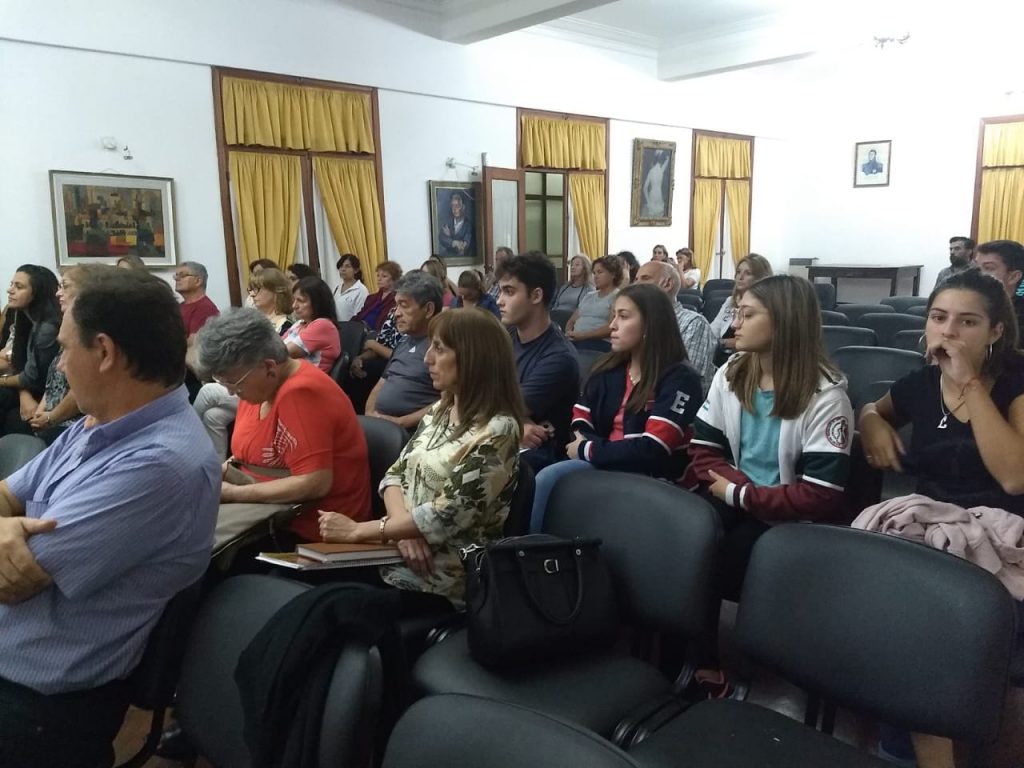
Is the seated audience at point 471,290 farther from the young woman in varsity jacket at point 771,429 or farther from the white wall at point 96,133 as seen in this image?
the young woman in varsity jacket at point 771,429

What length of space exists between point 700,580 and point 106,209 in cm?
602

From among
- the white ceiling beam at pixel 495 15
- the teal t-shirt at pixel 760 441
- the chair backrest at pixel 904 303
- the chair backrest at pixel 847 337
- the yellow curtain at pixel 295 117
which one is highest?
the white ceiling beam at pixel 495 15

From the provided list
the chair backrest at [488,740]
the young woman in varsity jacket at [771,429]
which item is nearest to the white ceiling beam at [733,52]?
the young woman in varsity jacket at [771,429]

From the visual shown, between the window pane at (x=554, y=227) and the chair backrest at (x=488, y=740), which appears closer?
the chair backrest at (x=488, y=740)

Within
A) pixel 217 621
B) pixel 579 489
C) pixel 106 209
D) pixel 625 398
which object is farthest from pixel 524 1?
pixel 217 621

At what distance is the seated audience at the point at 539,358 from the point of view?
286 centimetres

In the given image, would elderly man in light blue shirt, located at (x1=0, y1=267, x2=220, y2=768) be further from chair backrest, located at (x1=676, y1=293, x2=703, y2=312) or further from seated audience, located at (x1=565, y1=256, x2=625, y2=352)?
chair backrest, located at (x1=676, y1=293, x2=703, y2=312)

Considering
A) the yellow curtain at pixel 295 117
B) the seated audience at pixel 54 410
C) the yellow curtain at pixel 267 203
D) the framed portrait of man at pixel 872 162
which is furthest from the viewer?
the framed portrait of man at pixel 872 162

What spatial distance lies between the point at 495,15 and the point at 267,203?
9.47ft

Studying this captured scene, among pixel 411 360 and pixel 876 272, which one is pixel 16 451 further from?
pixel 876 272

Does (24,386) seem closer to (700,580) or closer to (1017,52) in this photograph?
(700,580)

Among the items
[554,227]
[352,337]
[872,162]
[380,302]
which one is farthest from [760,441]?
[872,162]

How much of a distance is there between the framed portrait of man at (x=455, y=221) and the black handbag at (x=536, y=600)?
268 inches

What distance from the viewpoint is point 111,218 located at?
6.05m
